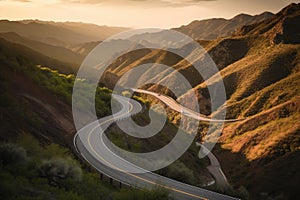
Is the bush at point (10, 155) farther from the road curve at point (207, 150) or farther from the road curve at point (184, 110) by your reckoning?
the road curve at point (184, 110)

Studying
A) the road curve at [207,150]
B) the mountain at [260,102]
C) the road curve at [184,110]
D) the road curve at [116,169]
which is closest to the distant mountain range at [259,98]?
the mountain at [260,102]

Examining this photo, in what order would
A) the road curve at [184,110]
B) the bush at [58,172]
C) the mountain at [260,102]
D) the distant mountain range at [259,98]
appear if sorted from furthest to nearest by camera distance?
the road curve at [184,110]
the mountain at [260,102]
the distant mountain range at [259,98]
the bush at [58,172]

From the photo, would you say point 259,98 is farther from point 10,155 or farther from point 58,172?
point 10,155

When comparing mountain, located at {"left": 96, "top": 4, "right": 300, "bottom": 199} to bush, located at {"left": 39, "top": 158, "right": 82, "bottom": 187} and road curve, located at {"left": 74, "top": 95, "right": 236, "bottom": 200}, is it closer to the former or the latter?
road curve, located at {"left": 74, "top": 95, "right": 236, "bottom": 200}

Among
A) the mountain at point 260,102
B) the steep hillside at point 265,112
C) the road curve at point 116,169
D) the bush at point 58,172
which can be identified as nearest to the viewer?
the bush at point 58,172

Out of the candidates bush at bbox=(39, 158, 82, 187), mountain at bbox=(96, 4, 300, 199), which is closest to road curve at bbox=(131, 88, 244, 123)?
mountain at bbox=(96, 4, 300, 199)

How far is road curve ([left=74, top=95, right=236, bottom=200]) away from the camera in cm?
2147

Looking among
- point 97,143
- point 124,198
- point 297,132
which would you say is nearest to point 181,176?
point 97,143

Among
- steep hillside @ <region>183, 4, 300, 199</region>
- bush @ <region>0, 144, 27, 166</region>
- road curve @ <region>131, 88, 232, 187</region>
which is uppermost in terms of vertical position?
bush @ <region>0, 144, 27, 166</region>

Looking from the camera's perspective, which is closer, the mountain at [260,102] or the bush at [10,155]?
the bush at [10,155]

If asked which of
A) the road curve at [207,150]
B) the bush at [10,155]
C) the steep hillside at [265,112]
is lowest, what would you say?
the road curve at [207,150]

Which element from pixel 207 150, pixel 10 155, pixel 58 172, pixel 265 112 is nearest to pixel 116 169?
pixel 58 172

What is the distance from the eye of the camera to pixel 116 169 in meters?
24.0

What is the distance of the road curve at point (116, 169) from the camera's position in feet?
70.4
